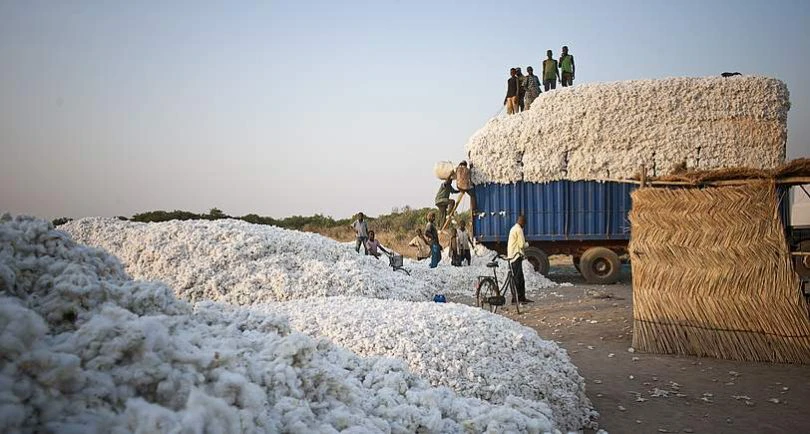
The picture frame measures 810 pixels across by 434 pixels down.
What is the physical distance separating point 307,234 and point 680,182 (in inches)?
253

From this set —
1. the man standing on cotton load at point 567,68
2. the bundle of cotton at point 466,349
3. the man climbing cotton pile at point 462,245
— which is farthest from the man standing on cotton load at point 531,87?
the bundle of cotton at point 466,349

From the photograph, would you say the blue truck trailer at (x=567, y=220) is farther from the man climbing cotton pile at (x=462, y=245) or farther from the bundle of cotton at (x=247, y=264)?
the bundle of cotton at (x=247, y=264)

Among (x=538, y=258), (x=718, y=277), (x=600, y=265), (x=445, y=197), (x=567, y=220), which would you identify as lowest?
(x=600, y=265)

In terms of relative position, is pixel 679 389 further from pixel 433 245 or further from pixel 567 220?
pixel 433 245

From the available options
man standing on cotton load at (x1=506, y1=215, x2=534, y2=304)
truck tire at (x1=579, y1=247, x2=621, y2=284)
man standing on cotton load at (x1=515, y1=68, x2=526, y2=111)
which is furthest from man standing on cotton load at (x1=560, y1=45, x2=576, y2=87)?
man standing on cotton load at (x1=506, y1=215, x2=534, y2=304)

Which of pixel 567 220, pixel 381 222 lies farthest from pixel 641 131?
pixel 381 222

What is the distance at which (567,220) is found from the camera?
1168cm

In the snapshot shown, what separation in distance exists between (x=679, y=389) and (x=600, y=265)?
704 centimetres

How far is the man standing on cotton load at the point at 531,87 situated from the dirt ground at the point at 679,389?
24.7 ft

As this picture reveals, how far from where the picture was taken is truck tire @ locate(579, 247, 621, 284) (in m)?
11.4

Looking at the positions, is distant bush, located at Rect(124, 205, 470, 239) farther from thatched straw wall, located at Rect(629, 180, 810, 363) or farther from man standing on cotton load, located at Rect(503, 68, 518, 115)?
thatched straw wall, located at Rect(629, 180, 810, 363)

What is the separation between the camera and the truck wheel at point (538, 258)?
38.9 ft

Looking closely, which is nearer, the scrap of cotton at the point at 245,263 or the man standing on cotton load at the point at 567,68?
the scrap of cotton at the point at 245,263

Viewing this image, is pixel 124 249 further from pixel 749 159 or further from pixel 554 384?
pixel 749 159
